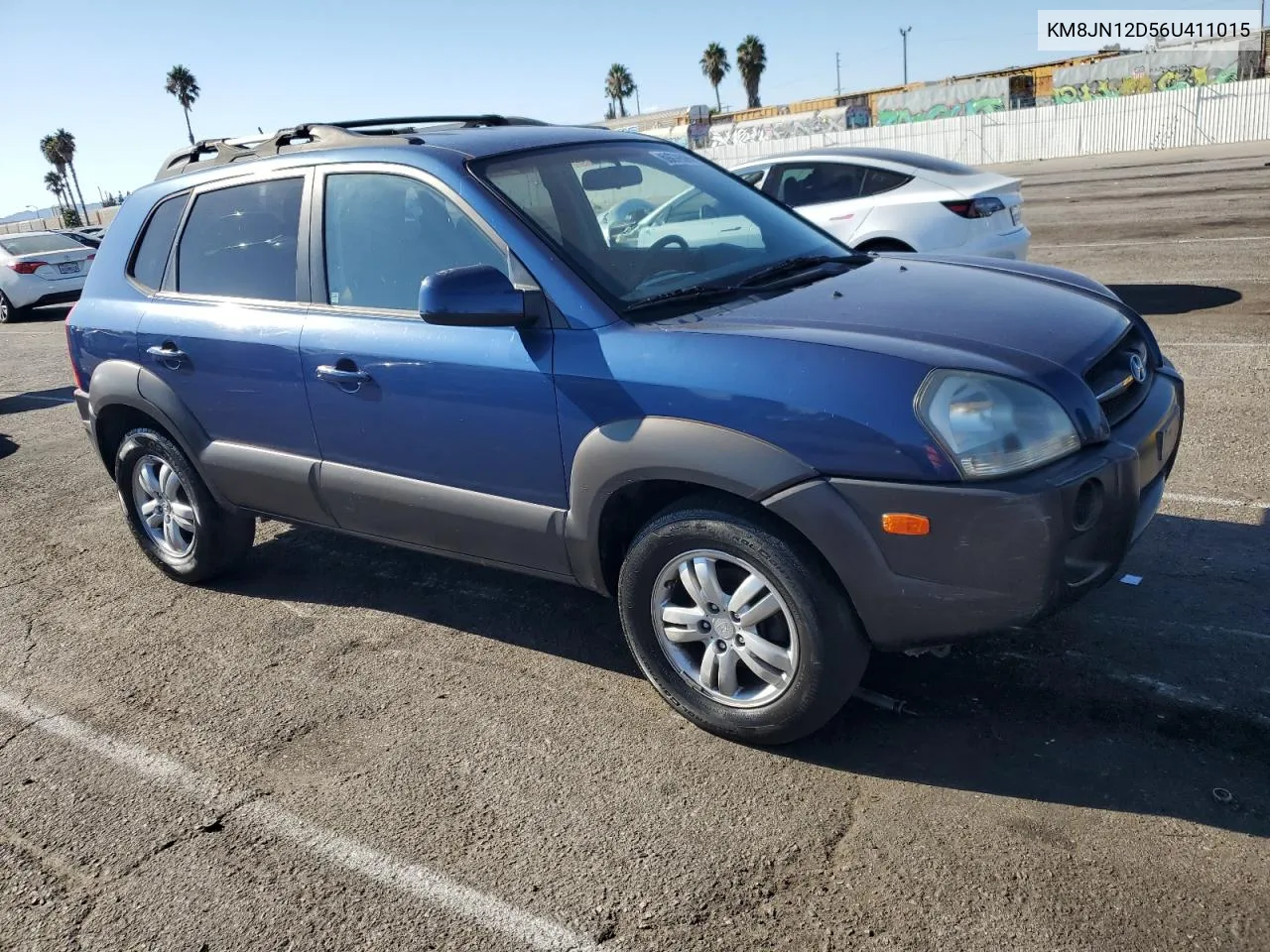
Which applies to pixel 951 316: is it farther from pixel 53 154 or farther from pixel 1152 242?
pixel 53 154

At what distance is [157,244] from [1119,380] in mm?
4093

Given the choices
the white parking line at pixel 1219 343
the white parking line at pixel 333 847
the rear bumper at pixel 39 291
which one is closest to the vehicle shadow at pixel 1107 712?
the white parking line at pixel 333 847

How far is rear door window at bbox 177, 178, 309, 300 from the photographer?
433 cm

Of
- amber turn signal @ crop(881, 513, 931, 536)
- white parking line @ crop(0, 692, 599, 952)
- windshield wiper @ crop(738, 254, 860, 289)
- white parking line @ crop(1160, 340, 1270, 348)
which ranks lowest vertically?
white parking line @ crop(1160, 340, 1270, 348)

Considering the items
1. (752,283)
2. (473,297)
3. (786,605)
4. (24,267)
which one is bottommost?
(786,605)

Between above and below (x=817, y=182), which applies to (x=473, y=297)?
above

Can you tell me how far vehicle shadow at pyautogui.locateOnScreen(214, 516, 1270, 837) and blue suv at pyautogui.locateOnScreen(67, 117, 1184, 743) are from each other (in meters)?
0.42

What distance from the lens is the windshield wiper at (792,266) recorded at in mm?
3844

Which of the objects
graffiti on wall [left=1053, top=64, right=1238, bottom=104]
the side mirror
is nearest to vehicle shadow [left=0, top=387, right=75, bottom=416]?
the side mirror

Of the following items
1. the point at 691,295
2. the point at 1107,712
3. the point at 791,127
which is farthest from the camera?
the point at 791,127

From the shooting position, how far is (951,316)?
129 inches

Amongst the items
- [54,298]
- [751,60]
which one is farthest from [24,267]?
[751,60]

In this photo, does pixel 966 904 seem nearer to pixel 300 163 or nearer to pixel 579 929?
pixel 579 929

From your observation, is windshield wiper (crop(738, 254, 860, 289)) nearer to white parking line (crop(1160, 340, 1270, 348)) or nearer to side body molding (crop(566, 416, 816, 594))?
side body molding (crop(566, 416, 816, 594))
